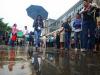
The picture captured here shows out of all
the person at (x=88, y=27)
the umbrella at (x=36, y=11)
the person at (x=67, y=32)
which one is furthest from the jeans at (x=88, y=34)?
the umbrella at (x=36, y=11)

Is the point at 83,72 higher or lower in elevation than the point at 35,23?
lower

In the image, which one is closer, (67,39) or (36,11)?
(67,39)

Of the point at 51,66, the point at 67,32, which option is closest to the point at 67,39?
the point at 67,32

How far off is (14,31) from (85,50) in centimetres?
1309

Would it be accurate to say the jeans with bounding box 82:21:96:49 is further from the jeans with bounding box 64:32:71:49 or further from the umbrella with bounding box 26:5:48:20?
the umbrella with bounding box 26:5:48:20

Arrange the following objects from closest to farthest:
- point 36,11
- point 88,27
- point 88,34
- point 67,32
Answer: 1. point 88,27
2. point 88,34
3. point 67,32
4. point 36,11

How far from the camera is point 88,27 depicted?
11.9 meters

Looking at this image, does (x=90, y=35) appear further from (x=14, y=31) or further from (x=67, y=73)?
(x=14, y=31)

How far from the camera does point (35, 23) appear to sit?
19.3m

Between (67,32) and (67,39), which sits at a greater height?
(67,32)

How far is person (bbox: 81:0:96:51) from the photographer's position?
38.6 feet

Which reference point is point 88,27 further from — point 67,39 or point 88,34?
point 67,39

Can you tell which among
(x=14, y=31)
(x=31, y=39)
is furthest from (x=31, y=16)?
(x=31, y=39)

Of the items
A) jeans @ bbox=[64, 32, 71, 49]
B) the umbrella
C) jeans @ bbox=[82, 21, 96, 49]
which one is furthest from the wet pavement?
the umbrella
